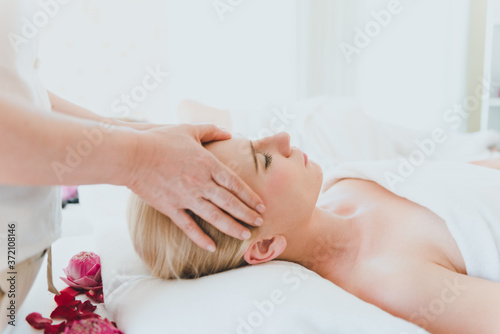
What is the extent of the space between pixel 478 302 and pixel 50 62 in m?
3.02

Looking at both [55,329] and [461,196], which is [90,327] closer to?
[55,329]

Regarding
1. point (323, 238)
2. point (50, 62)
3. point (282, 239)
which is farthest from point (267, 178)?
point (50, 62)

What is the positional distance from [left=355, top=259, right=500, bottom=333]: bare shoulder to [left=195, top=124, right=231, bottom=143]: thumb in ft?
1.57

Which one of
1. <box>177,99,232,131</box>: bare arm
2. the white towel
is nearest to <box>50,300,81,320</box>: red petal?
the white towel

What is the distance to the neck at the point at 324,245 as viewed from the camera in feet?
3.62

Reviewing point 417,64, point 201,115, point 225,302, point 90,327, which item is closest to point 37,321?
point 90,327

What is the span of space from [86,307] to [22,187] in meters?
0.32

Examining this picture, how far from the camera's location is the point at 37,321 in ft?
2.78

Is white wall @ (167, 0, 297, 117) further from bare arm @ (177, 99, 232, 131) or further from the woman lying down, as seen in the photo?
the woman lying down

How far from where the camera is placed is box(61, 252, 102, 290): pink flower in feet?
3.44

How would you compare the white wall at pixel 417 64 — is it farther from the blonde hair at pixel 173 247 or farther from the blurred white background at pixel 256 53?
the blonde hair at pixel 173 247

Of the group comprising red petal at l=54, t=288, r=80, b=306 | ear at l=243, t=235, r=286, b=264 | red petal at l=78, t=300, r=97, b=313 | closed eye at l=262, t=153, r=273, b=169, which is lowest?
red petal at l=78, t=300, r=97, b=313

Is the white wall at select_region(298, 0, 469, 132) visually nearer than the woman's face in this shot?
No

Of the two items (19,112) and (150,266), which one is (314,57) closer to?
(150,266)
